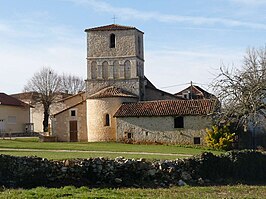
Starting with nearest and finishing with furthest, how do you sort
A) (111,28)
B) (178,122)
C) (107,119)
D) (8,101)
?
(178,122), (107,119), (111,28), (8,101)

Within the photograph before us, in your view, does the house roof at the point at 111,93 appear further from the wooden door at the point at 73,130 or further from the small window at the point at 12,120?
the small window at the point at 12,120

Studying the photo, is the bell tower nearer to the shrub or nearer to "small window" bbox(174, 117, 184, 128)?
"small window" bbox(174, 117, 184, 128)

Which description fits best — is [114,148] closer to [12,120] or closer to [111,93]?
[111,93]

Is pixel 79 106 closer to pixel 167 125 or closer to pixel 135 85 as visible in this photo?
pixel 135 85

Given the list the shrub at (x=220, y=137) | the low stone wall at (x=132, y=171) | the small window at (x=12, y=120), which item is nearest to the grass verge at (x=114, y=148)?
the shrub at (x=220, y=137)

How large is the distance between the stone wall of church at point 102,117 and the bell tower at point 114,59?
3273mm

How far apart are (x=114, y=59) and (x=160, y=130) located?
11.2 m

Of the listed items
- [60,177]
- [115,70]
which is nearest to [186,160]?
[60,177]

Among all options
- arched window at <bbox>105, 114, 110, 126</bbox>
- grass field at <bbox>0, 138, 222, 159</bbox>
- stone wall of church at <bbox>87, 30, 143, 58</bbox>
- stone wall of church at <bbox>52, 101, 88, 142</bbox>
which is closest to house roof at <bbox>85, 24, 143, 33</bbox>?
stone wall of church at <bbox>87, 30, 143, 58</bbox>

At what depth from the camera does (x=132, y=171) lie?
22.3m

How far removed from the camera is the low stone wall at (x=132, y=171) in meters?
20.5

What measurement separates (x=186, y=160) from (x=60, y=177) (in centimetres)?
610

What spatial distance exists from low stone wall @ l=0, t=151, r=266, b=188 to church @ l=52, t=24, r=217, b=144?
22.5 meters

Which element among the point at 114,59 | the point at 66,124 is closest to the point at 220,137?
the point at 114,59
